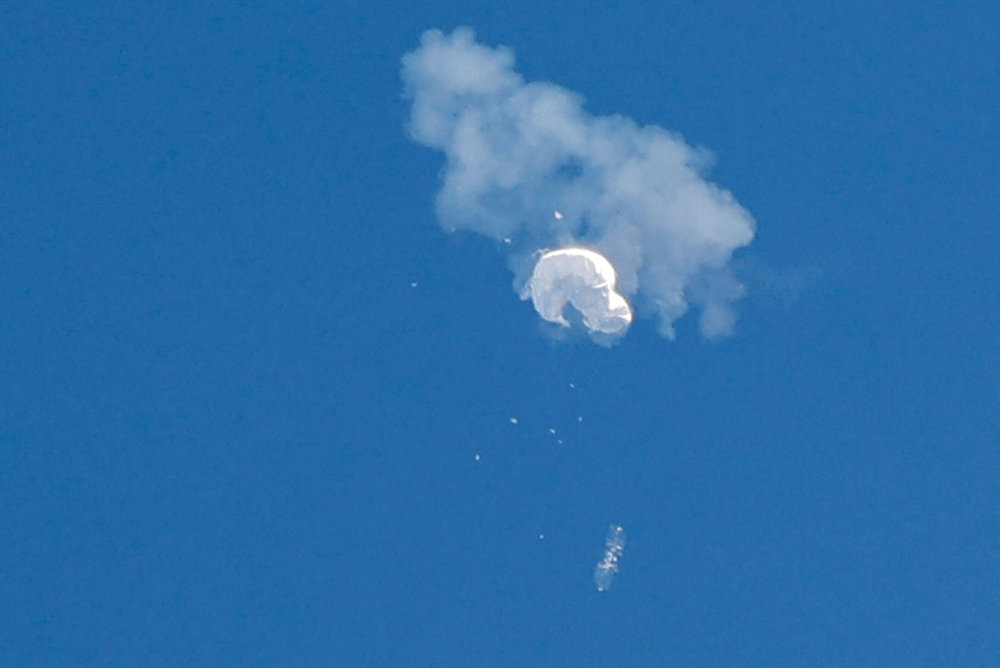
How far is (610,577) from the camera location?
5.78 m

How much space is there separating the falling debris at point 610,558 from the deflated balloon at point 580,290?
1.11 metres

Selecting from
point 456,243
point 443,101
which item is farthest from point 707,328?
point 443,101

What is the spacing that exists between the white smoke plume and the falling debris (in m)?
1.13

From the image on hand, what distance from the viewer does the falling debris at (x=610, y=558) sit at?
5777mm

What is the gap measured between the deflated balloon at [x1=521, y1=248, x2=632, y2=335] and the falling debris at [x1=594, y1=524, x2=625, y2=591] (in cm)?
111

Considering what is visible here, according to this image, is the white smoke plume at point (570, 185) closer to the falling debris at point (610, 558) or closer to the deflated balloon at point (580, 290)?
the deflated balloon at point (580, 290)

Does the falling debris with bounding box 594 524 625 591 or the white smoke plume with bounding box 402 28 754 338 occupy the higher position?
the white smoke plume with bounding box 402 28 754 338

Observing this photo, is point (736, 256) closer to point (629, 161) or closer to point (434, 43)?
point (629, 161)

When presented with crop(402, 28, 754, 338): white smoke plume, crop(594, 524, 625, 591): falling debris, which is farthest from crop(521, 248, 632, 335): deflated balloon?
crop(594, 524, 625, 591): falling debris

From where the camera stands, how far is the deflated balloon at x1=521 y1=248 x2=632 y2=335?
574 centimetres

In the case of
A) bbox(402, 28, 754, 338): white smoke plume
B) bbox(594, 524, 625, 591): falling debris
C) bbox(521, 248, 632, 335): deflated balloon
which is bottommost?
bbox(594, 524, 625, 591): falling debris

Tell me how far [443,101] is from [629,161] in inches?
43.0

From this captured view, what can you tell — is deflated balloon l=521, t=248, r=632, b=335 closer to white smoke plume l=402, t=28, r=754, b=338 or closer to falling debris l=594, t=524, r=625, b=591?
white smoke plume l=402, t=28, r=754, b=338

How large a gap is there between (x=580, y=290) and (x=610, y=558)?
58.8 inches
